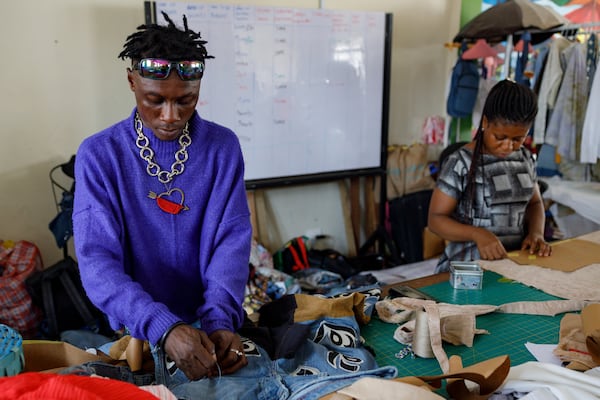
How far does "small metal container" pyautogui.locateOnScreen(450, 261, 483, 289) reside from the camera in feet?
6.60

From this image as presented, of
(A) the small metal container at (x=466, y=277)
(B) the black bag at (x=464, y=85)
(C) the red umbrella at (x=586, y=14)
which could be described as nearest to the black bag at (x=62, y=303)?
(A) the small metal container at (x=466, y=277)

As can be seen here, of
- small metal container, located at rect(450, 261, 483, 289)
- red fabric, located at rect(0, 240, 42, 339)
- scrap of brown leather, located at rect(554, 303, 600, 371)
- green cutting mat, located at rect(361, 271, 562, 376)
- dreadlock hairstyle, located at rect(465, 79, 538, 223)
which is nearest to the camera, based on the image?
scrap of brown leather, located at rect(554, 303, 600, 371)

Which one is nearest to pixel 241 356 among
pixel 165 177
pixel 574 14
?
pixel 165 177

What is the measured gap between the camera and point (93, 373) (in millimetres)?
1209

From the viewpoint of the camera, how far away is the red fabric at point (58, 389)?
0.78 metres

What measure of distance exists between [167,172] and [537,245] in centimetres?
170

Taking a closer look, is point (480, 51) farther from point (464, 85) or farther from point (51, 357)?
point (51, 357)

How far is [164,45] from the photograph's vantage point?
1323mm

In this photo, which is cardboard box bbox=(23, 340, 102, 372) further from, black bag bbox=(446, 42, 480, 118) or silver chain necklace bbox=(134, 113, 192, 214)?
black bag bbox=(446, 42, 480, 118)

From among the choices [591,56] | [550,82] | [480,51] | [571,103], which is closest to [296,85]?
[480,51]

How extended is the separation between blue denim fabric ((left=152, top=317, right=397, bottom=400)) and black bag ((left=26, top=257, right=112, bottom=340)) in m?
2.21

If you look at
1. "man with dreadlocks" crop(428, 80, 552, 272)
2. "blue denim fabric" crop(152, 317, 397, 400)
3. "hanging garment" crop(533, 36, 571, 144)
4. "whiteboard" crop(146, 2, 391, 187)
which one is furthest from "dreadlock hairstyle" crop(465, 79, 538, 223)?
"hanging garment" crop(533, 36, 571, 144)

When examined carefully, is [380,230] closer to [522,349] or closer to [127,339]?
[522,349]

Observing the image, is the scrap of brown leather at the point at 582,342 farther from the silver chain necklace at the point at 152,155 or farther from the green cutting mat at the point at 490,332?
the silver chain necklace at the point at 152,155
